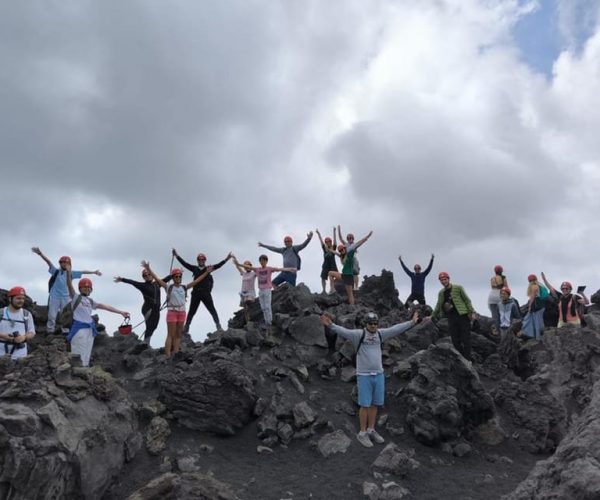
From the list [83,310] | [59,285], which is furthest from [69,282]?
[83,310]

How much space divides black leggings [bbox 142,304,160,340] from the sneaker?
30.5ft

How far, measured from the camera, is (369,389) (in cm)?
1316

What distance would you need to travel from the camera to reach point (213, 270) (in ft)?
62.5

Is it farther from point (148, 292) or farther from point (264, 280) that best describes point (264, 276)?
point (148, 292)

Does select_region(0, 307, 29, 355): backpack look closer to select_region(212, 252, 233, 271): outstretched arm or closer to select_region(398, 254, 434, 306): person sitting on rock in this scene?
select_region(212, 252, 233, 271): outstretched arm

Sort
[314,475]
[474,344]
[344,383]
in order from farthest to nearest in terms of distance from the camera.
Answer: [474,344], [344,383], [314,475]

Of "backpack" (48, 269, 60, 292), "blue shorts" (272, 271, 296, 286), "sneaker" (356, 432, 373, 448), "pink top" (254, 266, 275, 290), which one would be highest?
"blue shorts" (272, 271, 296, 286)

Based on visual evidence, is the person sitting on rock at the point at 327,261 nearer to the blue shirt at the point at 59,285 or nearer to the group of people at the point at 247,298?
the group of people at the point at 247,298

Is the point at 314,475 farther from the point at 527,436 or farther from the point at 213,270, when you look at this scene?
the point at 213,270

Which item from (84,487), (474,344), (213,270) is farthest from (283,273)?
(84,487)

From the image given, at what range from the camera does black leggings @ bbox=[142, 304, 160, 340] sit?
18.9m

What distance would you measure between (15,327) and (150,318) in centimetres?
743

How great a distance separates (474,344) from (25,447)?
17.3 meters

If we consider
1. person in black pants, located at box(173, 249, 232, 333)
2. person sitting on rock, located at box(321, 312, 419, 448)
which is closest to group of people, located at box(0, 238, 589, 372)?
person in black pants, located at box(173, 249, 232, 333)
